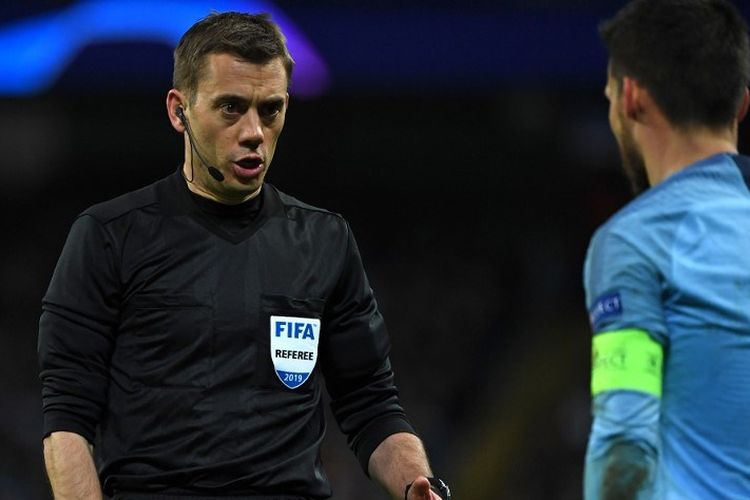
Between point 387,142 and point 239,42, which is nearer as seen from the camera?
point 239,42

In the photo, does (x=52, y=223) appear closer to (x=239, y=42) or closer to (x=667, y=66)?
(x=239, y=42)

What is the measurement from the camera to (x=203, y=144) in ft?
12.7

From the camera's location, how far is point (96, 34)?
1034cm

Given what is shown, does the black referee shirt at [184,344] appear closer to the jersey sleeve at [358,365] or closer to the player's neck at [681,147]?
the jersey sleeve at [358,365]

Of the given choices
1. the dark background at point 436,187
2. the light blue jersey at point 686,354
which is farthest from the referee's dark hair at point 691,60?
the dark background at point 436,187

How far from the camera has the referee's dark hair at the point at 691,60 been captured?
8.96ft

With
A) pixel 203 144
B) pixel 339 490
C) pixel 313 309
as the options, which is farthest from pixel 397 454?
pixel 339 490

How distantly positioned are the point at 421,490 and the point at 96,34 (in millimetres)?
7297

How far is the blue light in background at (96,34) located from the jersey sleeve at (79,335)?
20.0ft

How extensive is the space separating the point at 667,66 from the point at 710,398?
656mm

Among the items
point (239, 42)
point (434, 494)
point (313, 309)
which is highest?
point (239, 42)

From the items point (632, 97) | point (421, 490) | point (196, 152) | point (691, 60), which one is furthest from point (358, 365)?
point (691, 60)

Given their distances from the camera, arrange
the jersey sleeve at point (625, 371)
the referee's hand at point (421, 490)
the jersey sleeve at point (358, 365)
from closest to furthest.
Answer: the jersey sleeve at point (625, 371), the referee's hand at point (421, 490), the jersey sleeve at point (358, 365)

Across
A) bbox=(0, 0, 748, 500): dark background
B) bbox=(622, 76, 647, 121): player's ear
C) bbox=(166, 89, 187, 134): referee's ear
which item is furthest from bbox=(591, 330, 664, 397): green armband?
bbox=(0, 0, 748, 500): dark background
